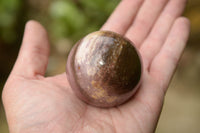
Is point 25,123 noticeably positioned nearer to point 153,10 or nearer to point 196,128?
point 153,10

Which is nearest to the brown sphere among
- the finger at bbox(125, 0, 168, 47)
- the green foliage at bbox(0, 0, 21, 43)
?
the finger at bbox(125, 0, 168, 47)

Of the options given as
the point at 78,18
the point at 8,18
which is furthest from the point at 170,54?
the point at 8,18

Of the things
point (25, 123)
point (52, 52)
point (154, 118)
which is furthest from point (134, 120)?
point (52, 52)

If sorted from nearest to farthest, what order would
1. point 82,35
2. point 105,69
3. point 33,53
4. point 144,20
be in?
1. point 105,69
2. point 33,53
3. point 144,20
4. point 82,35

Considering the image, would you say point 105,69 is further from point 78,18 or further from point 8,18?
point 8,18

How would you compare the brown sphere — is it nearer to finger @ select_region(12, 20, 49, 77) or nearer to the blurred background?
finger @ select_region(12, 20, 49, 77)

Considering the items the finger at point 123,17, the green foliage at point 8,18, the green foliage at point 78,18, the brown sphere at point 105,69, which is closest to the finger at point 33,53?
the brown sphere at point 105,69
